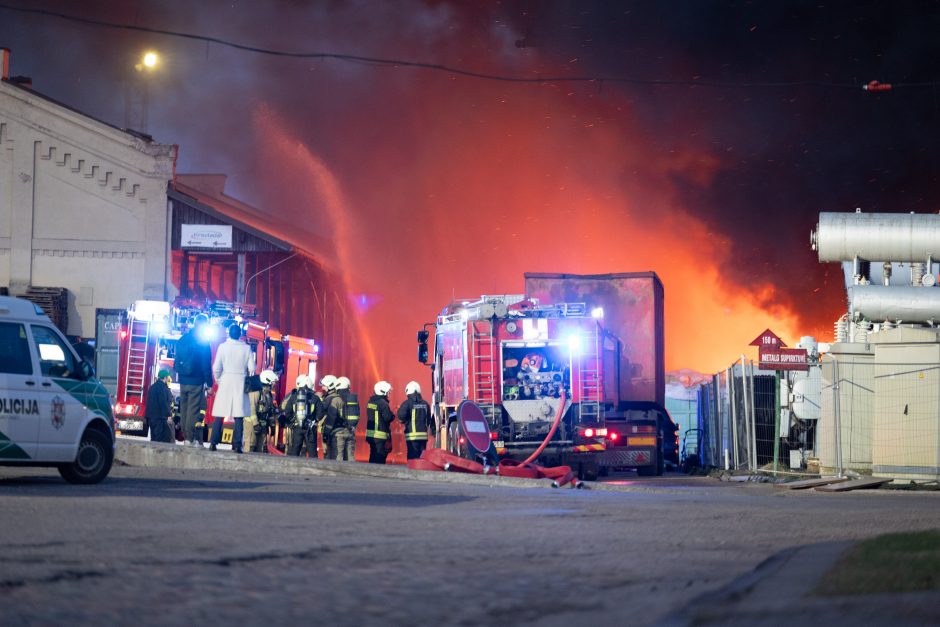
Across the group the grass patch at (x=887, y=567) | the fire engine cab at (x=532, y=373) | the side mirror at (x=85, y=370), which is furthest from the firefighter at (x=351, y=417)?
the grass patch at (x=887, y=567)

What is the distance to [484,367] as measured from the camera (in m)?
22.4

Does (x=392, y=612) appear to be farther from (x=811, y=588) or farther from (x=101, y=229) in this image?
(x=101, y=229)

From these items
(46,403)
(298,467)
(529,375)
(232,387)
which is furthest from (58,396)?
(529,375)

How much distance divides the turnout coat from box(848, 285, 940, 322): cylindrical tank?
8444 millimetres

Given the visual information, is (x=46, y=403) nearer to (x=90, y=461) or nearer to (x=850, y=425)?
(x=90, y=461)

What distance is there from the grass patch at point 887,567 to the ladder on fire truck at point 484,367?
14481mm

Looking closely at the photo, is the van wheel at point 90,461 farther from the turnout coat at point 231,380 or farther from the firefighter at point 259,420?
the firefighter at point 259,420

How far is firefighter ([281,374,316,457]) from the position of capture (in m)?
24.5

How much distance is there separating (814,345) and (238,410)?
1293 cm

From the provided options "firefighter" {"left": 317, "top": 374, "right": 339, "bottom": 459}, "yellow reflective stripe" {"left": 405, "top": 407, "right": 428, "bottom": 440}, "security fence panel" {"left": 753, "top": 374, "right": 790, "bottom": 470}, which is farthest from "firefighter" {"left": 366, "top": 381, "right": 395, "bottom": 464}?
"security fence panel" {"left": 753, "top": 374, "right": 790, "bottom": 470}

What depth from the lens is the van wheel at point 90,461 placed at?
13.0 m

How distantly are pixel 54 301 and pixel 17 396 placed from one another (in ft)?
99.8

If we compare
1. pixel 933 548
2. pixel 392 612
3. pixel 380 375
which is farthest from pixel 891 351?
pixel 380 375

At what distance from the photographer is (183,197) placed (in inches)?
1703
